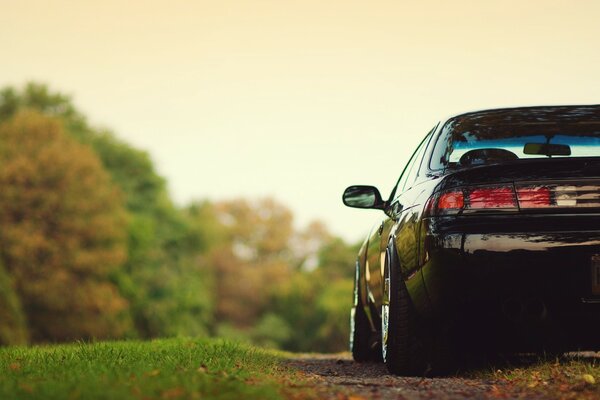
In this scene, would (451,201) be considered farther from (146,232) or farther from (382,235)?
(146,232)

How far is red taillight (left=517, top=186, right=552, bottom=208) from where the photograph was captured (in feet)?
16.1

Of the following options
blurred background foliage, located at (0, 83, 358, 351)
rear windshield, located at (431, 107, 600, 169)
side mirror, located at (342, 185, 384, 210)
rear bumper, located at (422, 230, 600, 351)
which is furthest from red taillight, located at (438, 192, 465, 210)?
blurred background foliage, located at (0, 83, 358, 351)

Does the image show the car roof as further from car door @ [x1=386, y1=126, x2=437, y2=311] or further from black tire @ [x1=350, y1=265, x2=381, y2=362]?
black tire @ [x1=350, y1=265, x2=381, y2=362]

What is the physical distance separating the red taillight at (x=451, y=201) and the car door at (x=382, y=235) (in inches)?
32.1

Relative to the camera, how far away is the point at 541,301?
4.91 meters

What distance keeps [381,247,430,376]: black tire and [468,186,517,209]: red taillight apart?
89 centimetres

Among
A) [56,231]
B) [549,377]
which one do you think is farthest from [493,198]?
[56,231]

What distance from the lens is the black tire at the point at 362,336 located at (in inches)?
335

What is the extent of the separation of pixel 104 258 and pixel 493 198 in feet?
99.3

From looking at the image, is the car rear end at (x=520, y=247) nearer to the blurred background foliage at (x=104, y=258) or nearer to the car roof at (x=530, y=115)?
the car roof at (x=530, y=115)

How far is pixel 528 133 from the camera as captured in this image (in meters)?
6.03

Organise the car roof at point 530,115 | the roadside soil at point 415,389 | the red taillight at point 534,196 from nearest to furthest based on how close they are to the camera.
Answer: the roadside soil at point 415,389, the red taillight at point 534,196, the car roof at point 530,115

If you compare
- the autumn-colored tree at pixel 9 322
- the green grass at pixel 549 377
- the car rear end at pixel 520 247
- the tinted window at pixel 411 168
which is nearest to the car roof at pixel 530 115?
the tinted window at pixel 411 168

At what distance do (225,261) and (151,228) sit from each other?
89.6ft
